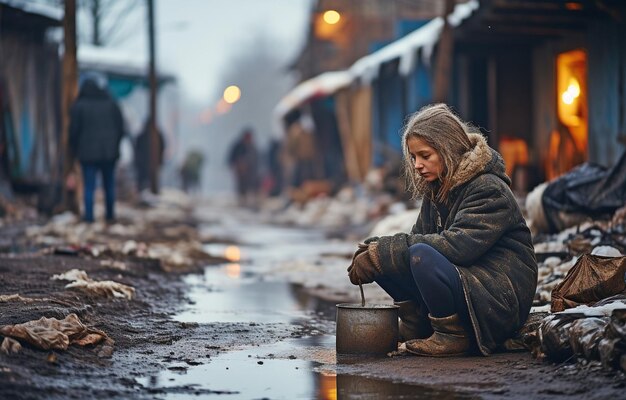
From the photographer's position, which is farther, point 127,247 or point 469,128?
point 127,247

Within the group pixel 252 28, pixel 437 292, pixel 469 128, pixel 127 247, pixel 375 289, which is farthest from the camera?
pixel 252 28

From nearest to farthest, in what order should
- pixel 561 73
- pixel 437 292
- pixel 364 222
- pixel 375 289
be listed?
pixel 437 292 → pixel 375 289 → pixel 561 73 → pixel 364 222

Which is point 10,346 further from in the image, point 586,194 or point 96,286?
point 586,194

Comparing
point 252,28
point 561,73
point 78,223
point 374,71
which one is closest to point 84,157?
point 78,223

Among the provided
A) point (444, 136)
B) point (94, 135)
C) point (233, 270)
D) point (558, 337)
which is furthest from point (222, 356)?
point (94, 135)

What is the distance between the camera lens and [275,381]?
5871 mm

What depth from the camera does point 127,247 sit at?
1309cm

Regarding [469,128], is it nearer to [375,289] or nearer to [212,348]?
[212,348]

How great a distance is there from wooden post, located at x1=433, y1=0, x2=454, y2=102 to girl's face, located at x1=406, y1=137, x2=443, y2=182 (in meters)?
12.9

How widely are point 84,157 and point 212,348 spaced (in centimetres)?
1184

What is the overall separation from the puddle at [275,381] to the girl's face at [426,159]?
1228mm

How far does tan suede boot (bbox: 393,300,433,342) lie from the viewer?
683cm

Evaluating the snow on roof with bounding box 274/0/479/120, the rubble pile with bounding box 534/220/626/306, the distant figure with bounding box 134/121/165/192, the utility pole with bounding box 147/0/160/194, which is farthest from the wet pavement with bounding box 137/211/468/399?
Answer: the distant figure with bounding box 134/121/165/192

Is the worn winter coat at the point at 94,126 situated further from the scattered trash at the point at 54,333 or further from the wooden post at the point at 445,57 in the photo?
the scattered trash at the point at 54,333
